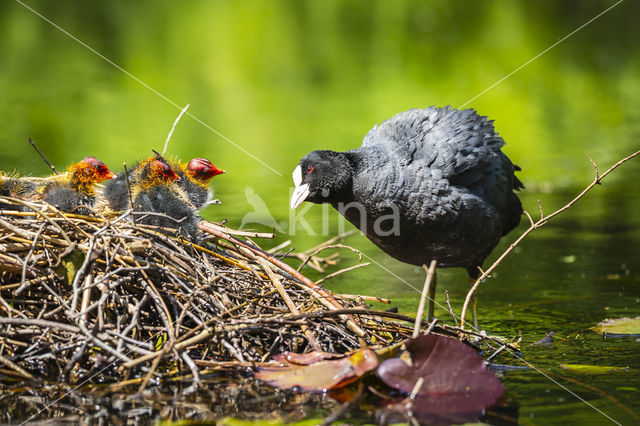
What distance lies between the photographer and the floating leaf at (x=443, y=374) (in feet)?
10.2

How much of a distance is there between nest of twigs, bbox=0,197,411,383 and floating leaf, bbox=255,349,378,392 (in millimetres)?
130

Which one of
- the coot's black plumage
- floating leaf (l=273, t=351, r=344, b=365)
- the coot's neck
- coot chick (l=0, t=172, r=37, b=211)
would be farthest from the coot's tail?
coot chick (l=0, t=172, r=37, b=211)

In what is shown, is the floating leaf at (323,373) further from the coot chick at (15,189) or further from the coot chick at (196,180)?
the coot chick at (15,189)

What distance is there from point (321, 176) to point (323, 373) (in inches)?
52.8

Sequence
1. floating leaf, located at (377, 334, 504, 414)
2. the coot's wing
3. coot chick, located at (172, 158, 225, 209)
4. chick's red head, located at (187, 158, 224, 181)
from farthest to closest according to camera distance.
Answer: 1. the coot's wing
2. chick's red head, located at (187, 158, 224, 181)
3. coot chick, located at (172, 158, 225, 209)
4. floating leaf, located at (377, 334, 504, 414)

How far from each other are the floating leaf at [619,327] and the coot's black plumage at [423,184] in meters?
0.79

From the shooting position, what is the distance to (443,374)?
3197 mm

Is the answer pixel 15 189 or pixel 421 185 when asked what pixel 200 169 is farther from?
pixel 421 185

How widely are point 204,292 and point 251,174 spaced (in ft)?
18.7

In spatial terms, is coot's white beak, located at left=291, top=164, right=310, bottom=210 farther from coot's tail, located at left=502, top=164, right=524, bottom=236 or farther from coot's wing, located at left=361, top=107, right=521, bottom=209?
coot's tail, located at left=502, top=164, right=524, bottom=236

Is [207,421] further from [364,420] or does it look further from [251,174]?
[251,174]

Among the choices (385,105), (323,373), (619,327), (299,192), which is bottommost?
(323,373)

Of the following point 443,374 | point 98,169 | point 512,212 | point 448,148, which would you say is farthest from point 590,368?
point 98,169

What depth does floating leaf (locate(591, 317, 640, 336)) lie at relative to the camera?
4254 mm
